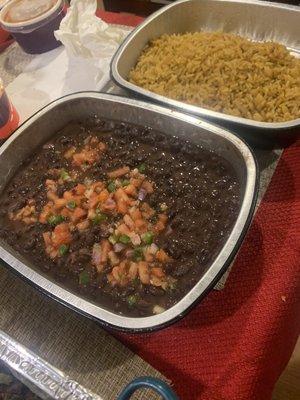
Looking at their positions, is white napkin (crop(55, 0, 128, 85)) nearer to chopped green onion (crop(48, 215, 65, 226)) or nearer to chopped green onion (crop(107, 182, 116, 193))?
chopped green onion (crop(107, 182, 116, 193))

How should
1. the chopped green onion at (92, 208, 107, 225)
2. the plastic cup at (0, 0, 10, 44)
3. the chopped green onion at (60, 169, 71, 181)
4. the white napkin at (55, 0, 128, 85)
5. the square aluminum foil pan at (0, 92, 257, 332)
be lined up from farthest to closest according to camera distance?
1. the plastic cup at (0, 0, 10, 44)
2. the white napkin at (55, 0, 128, 85)
3. the chopped green onion at (60, 169, 71, 181)
4. the chopped green onion at (92, 208, 107, 225)
5. the square aluminum foil pan at (0, 92, 257, 332)

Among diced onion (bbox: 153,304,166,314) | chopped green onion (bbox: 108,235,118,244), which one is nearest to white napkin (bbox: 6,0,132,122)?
chopped green onion (bbox: 108,235,118,244)

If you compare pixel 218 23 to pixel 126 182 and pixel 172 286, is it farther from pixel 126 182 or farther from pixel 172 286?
pixel 172 286

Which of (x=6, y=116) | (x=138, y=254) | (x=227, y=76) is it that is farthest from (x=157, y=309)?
(x=6, y=116)

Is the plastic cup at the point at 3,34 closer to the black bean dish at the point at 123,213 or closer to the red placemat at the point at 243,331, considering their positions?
the black bean dish at the point at 123,213

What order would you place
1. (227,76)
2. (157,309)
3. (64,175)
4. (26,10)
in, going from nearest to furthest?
(157,309) → (64,175) → (227,76) → (26,10)

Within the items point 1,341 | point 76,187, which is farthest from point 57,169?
point 1,341

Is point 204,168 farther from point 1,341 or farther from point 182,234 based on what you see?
point 1,341

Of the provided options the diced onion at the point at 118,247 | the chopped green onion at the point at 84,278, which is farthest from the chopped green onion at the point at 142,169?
the chopped green onion at the point at 84,278
